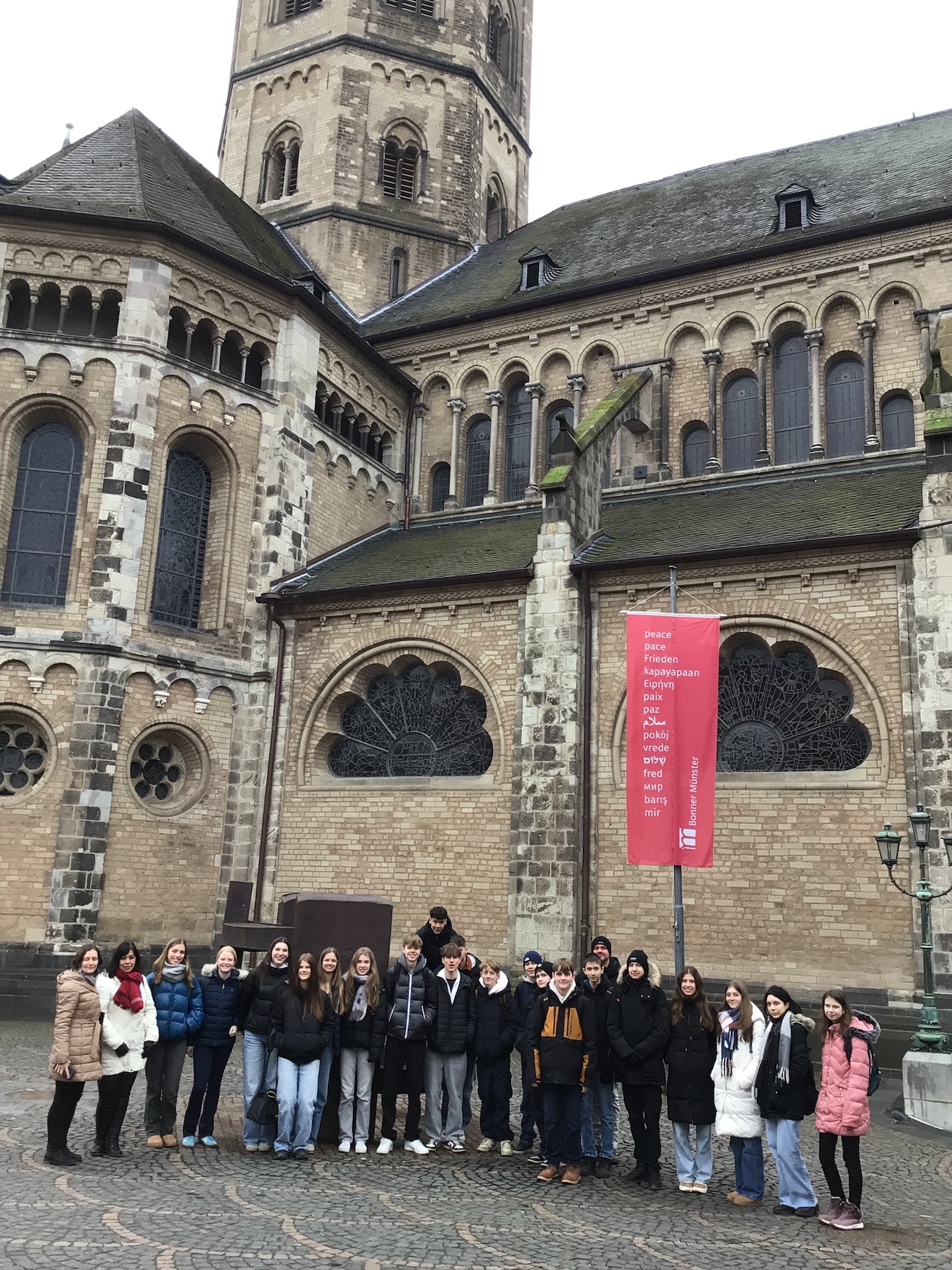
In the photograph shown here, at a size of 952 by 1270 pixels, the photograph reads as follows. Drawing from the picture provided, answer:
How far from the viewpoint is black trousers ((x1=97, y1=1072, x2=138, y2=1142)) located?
7977mm

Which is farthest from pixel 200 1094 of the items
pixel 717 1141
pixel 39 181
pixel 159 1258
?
pixel 39 181

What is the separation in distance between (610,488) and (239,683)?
7951mm

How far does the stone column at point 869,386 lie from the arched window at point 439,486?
867 centimetres

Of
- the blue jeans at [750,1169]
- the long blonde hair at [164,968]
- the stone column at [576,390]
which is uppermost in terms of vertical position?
the stone column at [576,390]

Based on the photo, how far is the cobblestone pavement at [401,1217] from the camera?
601 cm

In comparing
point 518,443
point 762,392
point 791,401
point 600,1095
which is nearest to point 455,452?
point 518,443

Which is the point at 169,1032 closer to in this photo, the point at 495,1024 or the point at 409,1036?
the point at 409,1036

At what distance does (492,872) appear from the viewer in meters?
16.5

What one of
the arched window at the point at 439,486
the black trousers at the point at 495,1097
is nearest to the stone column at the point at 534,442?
the arched window at the point at 439,486

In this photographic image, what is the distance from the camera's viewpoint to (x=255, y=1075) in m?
8.41

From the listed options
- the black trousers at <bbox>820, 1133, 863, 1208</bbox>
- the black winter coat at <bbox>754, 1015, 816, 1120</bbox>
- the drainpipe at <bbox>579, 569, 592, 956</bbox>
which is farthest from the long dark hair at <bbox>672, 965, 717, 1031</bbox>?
the drainpipe at <bbox>579, 569, 592, 956</bbox>

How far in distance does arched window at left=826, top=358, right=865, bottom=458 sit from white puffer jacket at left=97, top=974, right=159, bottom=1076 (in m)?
15.8

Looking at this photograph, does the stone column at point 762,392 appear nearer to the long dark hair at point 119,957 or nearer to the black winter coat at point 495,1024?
the black winter coat at point 495,1024

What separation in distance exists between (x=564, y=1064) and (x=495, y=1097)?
125 centimetres
